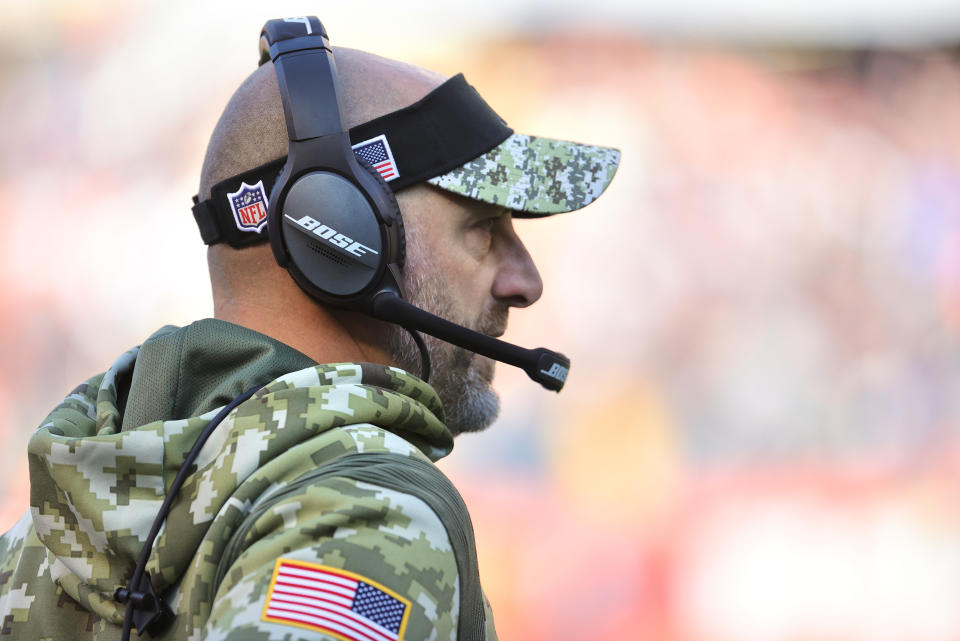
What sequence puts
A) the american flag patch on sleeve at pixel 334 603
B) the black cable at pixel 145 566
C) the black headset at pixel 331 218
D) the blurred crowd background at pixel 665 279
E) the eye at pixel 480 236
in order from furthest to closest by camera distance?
the blurred crowd background at pixel 665 279 < the eye at pixel 480 236 < the black headset at pixel 331 218 < the black cable at pixel 145 566 < the american flag patch on sleeve at pixel 334 603

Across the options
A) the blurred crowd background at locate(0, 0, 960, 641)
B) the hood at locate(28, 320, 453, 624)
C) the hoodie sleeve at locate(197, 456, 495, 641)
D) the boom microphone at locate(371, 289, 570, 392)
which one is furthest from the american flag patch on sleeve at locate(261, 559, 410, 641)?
the blurred crowd background at locate(0, 0, 960, 641)

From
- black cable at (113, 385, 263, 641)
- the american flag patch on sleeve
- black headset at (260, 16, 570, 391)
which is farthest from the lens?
black headset at (260, 16, 570, 391)

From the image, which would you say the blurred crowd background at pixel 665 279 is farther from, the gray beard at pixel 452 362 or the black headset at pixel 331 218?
the black headset at pixel 331 218

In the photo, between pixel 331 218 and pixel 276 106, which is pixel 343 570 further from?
pixel 276 106

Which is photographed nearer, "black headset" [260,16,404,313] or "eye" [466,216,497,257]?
"black headset" [260,16,404,313]

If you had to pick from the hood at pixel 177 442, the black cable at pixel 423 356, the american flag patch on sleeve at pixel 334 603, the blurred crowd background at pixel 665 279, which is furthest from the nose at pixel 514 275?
the blurred crowd background at pixel 665 279

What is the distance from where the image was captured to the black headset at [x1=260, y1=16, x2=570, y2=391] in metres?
0.94

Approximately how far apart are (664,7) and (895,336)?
4.28 ft

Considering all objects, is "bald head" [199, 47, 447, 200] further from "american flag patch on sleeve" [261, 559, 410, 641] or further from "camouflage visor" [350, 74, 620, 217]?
"american flag patch on sleeve" [261, 559, 410, 641]

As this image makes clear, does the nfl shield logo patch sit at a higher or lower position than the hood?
higher

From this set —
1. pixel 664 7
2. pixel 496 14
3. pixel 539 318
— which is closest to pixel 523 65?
pixel 496 14

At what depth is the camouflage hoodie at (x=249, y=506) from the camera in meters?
0.62

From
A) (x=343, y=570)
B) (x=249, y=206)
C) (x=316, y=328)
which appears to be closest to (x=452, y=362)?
(x=316, y=328)

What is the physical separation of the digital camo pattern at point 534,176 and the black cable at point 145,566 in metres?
0.38
